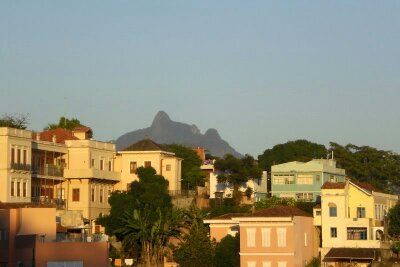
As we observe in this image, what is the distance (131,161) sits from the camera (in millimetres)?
98562

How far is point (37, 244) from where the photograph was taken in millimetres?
64312

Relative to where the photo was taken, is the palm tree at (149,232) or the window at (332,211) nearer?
the palm tree at (149,232)

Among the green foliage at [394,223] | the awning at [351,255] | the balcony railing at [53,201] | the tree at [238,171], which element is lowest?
the awning at [351,255]

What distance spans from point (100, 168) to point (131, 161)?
4.34m

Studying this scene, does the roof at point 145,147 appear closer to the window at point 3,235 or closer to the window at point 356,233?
the window at point 356,233

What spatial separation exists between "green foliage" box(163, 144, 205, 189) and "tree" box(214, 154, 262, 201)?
510cm

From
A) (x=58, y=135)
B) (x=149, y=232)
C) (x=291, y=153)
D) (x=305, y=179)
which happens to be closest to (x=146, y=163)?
(x=58, y=135)

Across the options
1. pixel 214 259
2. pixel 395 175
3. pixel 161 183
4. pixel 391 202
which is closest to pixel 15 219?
Answer: pixel 214 259

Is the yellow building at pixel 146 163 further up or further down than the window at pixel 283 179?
further up

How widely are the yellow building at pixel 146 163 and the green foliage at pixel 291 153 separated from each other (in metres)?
18.7

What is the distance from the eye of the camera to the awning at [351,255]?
78.6m

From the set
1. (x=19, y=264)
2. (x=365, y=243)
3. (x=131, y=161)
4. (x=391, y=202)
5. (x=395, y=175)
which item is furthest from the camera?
(x=395, y=175)

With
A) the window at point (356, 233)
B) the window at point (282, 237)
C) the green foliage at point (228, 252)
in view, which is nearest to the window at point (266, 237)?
the window at point (282, 237)

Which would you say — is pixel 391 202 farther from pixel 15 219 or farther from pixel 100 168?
pixel 15 219
